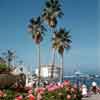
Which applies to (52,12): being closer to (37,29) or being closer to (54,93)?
(37,29)

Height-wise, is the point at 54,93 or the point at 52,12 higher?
the point at 52,12

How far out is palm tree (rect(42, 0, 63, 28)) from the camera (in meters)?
66.8

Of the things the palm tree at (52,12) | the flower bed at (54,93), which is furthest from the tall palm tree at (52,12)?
the flower bed at (54,93)

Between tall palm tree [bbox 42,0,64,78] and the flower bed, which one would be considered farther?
tall palm tree [bbox 42,0,64,78]

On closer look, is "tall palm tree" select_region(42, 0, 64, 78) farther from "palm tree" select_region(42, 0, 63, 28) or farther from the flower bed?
the flower bed

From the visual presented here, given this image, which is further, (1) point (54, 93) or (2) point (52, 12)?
(2) point (52, 12)

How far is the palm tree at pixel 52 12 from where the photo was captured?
219 ft

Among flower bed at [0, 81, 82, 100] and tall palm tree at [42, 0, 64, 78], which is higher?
tall palm tree at [42, 0, 64, 78]

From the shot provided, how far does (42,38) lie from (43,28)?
5.73 feet

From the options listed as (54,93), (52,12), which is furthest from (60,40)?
(54,93)

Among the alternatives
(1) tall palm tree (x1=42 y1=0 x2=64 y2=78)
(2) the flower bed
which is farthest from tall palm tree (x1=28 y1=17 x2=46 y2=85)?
(2) the flower bed

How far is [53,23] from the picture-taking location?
6612 centimetres

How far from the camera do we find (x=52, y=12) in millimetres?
67812

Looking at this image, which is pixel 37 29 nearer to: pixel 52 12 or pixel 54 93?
pixel 52 12
